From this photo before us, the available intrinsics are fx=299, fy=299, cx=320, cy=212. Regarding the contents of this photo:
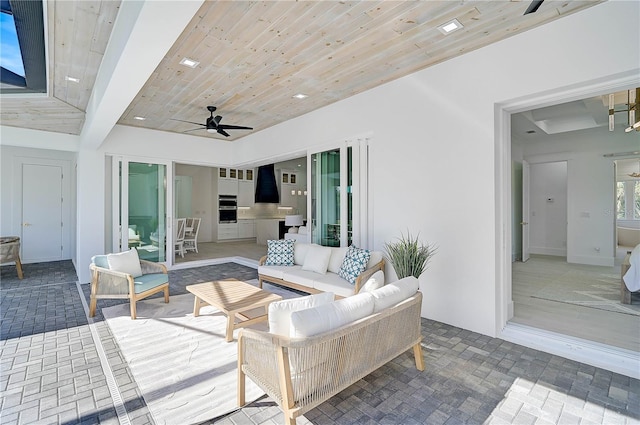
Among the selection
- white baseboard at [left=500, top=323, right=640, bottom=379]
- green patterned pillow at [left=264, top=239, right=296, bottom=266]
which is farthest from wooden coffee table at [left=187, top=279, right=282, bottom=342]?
white baseboard at [left=500, top=323, right=640, bottom=379]

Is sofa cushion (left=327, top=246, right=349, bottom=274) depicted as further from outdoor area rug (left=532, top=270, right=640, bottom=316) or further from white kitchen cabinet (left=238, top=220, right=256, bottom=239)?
white kitchen cabinet (left=238, top=220, right=256, bottom=239)

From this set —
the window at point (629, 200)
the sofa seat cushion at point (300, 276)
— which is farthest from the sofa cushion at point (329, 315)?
the window at point (629, 200)

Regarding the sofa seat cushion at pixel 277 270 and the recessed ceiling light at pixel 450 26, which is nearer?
the recessed ceiling light at pixel 450 26

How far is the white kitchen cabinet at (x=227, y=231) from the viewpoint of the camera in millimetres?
11119

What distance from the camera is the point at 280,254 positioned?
16.3 feet

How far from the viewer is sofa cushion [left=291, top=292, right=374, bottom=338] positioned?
5.61 ft

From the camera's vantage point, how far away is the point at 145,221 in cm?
659

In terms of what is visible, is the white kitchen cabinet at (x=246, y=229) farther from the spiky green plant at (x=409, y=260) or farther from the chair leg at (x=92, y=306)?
the spiky green plant at (x=409, y=260)

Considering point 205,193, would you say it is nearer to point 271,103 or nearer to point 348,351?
point 271,103

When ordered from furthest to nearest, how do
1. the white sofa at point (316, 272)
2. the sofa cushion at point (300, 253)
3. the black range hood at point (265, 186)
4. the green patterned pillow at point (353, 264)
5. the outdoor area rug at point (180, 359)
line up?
1. the black range hood at point (265, 186)
2. the sofa cushion at point (300, 253)
3. the green patterned pillow at point (353, 264)
4. the white sofa at point (316, 272)
5. the outdoor area rug at point (180, 359)

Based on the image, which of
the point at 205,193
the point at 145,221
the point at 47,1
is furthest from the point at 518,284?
the point at 205,193

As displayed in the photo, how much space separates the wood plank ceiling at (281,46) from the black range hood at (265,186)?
6.57 metres

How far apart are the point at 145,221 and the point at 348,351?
20.4 feet

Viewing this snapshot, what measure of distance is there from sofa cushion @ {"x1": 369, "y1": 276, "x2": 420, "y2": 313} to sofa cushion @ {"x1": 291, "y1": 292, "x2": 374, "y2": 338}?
8 cm
